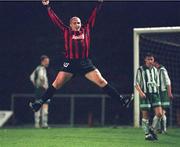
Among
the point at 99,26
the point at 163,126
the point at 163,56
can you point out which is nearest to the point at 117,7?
the point at 99,26

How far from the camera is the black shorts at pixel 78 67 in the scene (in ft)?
32.0

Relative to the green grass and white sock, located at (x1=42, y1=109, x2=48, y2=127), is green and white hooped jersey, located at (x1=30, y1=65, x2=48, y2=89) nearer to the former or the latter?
white sock, located at (x1=42, y1=109, x2=48, y2=127)

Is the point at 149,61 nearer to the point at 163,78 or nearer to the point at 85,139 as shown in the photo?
the point at 163,78

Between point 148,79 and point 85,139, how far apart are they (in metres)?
2.06

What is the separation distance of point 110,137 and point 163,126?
5.97 ft

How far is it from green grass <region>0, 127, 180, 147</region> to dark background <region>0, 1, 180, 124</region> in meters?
4.51

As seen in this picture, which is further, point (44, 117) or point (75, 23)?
point (44, 117)

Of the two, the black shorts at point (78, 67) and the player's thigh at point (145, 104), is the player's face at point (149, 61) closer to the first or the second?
the player's thigh at point (145, 104)

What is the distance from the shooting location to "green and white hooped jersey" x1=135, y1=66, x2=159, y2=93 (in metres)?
11.4

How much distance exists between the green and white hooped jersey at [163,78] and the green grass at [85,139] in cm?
107

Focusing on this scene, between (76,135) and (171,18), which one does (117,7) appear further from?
(76,135)

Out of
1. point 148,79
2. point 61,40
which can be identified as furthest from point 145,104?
point 61,40

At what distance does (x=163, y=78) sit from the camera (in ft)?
41.6

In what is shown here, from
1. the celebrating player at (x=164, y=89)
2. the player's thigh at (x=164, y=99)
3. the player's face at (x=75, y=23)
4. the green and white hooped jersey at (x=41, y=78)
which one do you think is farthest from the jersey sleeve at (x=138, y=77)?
the green and white hooped jersey at (x=41, y=78)
